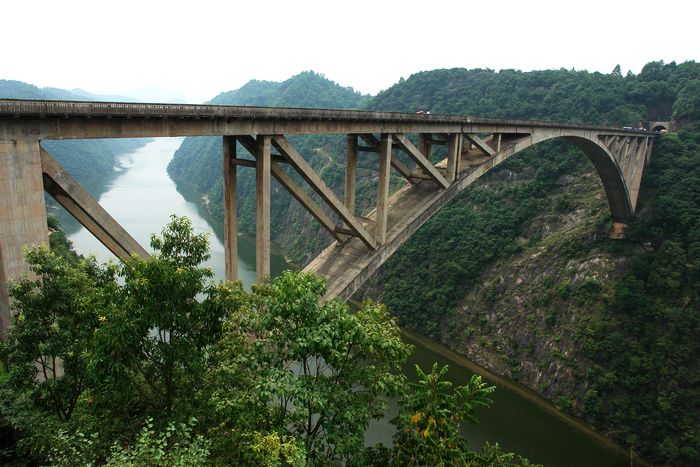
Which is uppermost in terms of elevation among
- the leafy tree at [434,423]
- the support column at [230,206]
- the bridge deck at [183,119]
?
the bridge deck at [183,119]

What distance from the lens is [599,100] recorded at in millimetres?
42656

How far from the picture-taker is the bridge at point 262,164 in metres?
7.78

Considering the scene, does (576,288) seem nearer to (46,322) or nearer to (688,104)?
(688,104)

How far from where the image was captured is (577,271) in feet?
96.3

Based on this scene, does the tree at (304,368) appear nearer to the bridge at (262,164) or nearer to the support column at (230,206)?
the bridge at (262,164)

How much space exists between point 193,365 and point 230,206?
5.17 m

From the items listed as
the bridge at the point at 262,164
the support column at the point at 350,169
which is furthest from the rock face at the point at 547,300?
the support column at the point at 350,169

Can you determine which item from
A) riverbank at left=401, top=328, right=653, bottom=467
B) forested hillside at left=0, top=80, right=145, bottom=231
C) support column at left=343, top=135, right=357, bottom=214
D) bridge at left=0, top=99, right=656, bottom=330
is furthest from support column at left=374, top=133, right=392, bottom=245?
forested hillside at left=0, top=80, right=145, bottom=231

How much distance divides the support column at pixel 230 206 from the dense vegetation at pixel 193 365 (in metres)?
3.69

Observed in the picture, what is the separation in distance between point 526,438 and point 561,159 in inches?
916

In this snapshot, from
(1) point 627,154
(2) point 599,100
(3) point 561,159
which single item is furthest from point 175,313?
(2) point 599,100

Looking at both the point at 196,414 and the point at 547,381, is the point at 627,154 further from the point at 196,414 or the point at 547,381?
the point at 196,414

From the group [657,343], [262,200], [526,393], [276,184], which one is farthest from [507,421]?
[276,184]

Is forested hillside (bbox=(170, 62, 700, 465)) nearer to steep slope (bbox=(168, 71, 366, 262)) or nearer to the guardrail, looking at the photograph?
steep slope (bbox=(168, 71, 366, 262))
